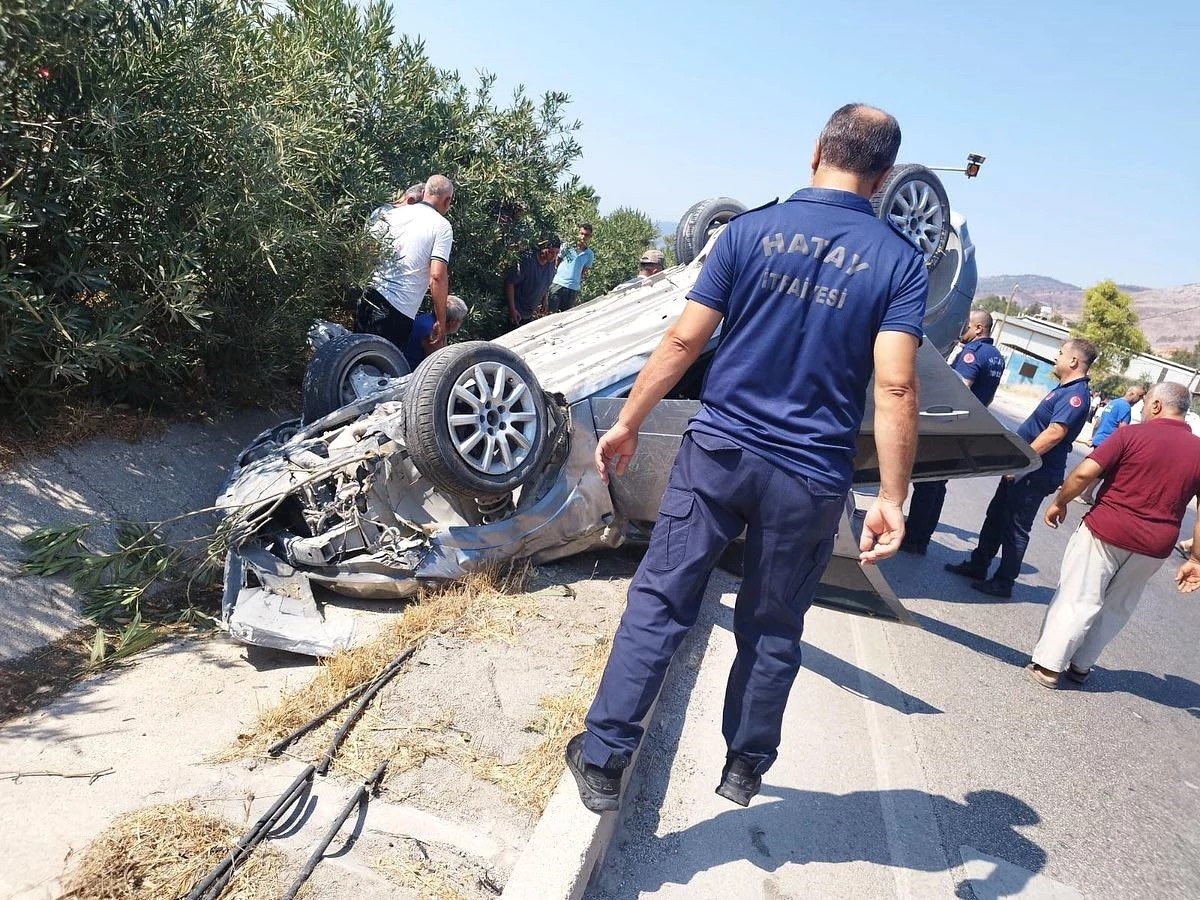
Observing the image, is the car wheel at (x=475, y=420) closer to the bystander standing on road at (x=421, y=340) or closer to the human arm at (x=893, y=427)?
the human arm at (x=893, y=427)

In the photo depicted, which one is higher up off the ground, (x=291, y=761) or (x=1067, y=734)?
(x=1067, y=734)

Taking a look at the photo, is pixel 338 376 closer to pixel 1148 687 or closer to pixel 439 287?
pixel 439 287

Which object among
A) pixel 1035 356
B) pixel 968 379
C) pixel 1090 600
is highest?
pixel 1035 356

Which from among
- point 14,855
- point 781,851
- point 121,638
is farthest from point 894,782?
point 121,638

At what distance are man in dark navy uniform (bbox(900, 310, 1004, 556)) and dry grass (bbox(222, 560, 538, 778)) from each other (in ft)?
12.2

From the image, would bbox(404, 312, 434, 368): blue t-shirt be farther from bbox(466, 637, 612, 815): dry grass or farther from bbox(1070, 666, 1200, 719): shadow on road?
bbox(1070, 666, 1200, 719): shadow on road

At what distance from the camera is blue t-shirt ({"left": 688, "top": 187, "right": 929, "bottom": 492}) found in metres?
2.41

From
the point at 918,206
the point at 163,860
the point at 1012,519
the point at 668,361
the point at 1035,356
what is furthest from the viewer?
the point at 1035,356

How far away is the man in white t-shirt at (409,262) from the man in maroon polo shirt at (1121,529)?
4.21 meters

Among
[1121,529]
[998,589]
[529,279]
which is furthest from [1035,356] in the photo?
[1121,529]

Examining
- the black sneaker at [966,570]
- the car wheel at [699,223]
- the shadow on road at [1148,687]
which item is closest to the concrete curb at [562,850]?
the shadow on road at [1148,687]

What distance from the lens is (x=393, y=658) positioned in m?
3.39

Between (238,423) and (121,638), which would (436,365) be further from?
A: (238,423)

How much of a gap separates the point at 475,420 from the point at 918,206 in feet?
11.0
